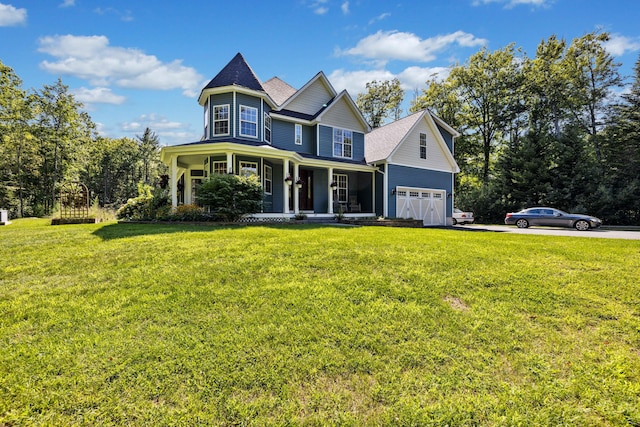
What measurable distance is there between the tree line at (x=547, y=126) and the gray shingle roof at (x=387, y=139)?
38.4 ft

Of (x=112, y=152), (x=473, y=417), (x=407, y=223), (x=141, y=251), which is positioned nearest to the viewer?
(x=473, y=417)

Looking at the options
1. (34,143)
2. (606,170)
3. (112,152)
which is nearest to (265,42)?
(606,170)

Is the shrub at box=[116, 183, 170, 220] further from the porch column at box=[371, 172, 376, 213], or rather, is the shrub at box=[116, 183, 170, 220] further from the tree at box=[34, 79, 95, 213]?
the tree at box=[34, 79, 95, 213]

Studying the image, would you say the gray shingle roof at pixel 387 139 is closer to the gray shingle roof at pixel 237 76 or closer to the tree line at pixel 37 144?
the gray shingle roof at pixel 237 76

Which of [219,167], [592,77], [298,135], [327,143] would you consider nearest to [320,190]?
[327,143]

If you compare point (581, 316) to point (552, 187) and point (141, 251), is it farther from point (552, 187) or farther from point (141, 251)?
point (552, 187)

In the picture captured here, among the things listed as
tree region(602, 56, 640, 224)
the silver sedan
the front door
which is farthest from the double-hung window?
tree region(602, 56, 640, 224)

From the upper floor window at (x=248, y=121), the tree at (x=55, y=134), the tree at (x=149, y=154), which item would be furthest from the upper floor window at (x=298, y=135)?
the tree at (x=149, y=154)

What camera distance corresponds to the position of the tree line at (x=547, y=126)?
69.5ft

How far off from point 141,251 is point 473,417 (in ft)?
20.6

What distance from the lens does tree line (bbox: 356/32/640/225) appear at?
69.5ft

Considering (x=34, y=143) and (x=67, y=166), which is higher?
(x=34, y=143)

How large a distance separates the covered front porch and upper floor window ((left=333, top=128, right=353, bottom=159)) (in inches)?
42.4

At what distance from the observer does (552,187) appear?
2244 cm
